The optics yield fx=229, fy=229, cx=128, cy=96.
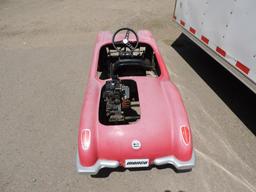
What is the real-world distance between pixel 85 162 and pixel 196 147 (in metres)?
2.12

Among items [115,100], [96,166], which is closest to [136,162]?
[96,166]

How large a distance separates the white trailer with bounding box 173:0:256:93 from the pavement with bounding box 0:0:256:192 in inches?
38.8

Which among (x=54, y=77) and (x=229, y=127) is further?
(x=54, y=77)

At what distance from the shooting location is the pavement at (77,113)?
3.74 metres

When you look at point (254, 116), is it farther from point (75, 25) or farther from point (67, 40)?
point (75, 25)

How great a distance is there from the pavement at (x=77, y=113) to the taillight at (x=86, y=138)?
78 cm

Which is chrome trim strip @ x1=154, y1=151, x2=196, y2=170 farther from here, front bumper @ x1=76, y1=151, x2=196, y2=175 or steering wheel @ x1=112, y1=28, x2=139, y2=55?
steering wheel @ x1=112, y1=28, x2=139, y2=55

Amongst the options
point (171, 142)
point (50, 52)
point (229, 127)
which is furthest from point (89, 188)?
point (50, 52)

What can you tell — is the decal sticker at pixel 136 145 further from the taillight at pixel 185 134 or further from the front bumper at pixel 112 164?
the taillight at pixel 185 134

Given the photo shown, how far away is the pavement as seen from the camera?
374 centimetres

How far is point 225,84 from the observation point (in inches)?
234

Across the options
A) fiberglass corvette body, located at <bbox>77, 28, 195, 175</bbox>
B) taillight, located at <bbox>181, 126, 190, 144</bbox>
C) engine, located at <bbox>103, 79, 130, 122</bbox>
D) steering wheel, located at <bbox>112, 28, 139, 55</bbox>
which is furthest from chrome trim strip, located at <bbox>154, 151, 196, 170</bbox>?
steering wheel, located at <bbox>112, 28, 139, 55</bbox>

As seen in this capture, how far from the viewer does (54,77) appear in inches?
252

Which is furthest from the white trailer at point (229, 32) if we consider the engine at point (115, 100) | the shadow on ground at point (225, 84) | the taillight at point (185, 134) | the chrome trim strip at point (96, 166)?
the chrome trim strip at point (96, 166)
